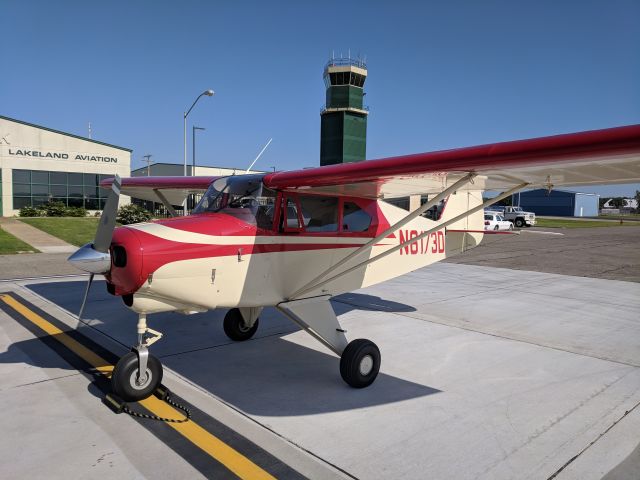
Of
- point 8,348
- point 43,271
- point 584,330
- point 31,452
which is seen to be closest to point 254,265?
point 31,452

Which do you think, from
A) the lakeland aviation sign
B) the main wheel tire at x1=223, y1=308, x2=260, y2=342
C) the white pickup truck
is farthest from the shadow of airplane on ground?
the white pickup truck

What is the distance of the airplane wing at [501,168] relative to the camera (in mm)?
3123

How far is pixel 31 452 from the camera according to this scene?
3.36m

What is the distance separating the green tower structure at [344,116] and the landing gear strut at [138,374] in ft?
125

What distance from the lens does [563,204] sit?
9362 centimetres

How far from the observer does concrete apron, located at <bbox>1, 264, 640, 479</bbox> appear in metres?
3.47

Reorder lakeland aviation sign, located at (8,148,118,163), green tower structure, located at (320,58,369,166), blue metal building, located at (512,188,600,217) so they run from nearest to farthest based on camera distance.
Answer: lakeland aviation sign, located at (8,148,118,163) → green tower structure, located at (320,58,369,166) → blue metal building, located at (512,188,600,217)

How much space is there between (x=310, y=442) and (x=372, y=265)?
3099 millimetres

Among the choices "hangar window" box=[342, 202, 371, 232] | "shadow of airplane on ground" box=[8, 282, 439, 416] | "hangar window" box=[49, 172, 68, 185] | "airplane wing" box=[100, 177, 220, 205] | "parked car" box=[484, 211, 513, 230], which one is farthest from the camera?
"parked car" box=[484, 211, 513, 230]

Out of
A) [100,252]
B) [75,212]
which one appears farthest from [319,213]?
[75,212]

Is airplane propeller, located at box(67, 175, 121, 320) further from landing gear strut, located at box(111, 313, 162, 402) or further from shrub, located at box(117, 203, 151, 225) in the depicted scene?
shrub, located at box(117, 203, 151, 225)

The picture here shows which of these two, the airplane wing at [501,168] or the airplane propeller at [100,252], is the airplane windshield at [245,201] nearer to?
the airplane wing at [501,168]

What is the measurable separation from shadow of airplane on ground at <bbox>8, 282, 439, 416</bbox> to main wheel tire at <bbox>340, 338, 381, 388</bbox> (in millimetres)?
101

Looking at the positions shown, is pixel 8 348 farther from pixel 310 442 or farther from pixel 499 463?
pixel 499 463
